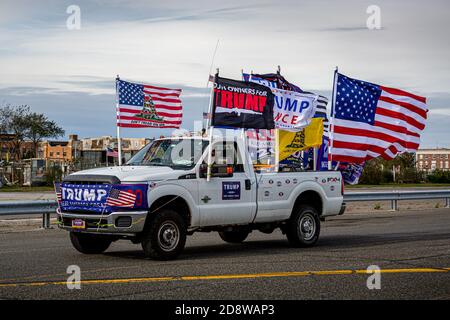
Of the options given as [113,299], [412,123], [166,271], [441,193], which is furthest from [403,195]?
[113,299]

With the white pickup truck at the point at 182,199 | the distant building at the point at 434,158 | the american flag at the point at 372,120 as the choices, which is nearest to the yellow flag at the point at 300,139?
the white pickup truck at the point at 182,199

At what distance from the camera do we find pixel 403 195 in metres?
27.4

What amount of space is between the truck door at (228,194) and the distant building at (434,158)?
6863 inches

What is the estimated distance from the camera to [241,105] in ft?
42.4

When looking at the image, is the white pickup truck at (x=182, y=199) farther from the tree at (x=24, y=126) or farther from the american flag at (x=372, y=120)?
the tree at (x=24, y=126)

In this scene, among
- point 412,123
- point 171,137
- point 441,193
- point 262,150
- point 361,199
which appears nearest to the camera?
point 171,137

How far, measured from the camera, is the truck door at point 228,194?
11.9 metres

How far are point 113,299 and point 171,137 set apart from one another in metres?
5.19

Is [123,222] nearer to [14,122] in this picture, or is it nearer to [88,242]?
[88,242]

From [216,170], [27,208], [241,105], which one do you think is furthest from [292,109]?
[27,208]

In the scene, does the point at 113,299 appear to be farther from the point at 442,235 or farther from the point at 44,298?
the point at 442,235

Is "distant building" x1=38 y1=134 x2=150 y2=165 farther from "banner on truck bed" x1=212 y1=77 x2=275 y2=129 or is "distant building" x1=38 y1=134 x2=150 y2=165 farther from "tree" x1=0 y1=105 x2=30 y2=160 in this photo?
"banner on truck bed" x1=212 y1=77 x2=275 y2=129

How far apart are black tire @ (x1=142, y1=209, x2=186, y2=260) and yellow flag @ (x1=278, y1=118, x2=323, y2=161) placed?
440 centimetres

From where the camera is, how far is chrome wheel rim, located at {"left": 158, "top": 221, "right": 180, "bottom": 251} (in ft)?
36.5
